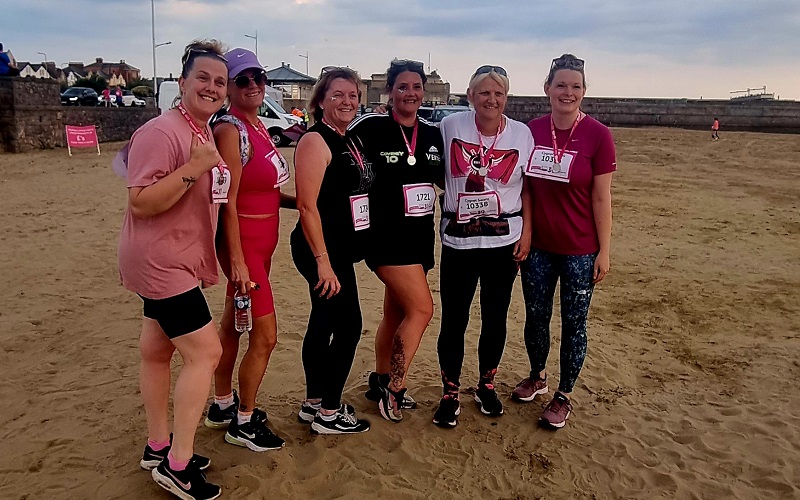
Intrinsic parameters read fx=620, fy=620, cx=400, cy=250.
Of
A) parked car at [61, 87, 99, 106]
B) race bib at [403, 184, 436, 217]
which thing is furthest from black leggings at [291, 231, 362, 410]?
parked car at [61, 87, 99, 106]

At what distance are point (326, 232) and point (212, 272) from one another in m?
0.68

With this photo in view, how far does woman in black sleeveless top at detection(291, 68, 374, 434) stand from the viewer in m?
3.01

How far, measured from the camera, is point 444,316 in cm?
357

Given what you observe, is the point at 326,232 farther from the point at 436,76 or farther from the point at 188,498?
the point at 436,76

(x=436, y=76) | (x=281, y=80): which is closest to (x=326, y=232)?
(x=281, y=80)

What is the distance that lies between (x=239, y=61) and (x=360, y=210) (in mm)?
911

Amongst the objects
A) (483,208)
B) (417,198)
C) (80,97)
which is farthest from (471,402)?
(80,97)

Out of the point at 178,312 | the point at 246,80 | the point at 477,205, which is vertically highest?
the point at 246,80

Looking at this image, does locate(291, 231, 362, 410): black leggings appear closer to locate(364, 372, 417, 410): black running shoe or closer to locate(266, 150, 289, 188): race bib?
locate(266, 150, 289, 188): race bib

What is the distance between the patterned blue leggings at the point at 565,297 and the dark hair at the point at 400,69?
1.19 m

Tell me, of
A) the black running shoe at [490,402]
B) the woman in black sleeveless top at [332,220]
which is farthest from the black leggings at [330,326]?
the black running shoe at [490,402]

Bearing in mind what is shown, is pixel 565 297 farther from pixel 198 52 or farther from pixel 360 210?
pixel 198 52

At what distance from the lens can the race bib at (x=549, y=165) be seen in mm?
3336

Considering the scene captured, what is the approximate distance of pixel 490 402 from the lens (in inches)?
147
